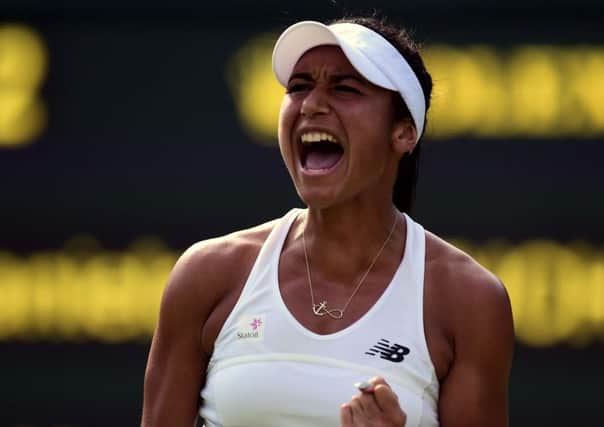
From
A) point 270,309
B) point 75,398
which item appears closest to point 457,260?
point 270,309

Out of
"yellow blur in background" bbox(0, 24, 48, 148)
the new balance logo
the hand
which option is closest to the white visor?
the new balance logo

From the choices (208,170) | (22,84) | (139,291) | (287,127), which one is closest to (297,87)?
(287,127)

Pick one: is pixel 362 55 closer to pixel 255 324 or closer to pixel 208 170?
pixel 255 324

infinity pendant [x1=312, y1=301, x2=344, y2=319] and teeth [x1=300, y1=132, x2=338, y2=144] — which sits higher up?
teeth [x1=300, y1=132, x2=338, y2=144]

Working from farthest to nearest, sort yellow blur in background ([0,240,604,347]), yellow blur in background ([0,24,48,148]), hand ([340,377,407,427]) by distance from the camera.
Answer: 1. yellow blur in background ([0,24,48,148])
2. yellow blur in background ([0,240,604,347])
3. hand ([340,377,407,427])

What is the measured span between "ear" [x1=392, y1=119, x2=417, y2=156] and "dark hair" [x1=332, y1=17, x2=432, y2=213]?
0.02m

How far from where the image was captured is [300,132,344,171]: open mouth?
3.02 metres

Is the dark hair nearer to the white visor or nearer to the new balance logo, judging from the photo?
the white visor

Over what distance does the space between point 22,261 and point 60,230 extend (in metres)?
0.15

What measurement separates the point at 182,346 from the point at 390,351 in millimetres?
405

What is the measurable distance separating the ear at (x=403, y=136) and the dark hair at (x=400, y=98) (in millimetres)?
16

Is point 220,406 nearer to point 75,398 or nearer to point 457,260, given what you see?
point 457,260

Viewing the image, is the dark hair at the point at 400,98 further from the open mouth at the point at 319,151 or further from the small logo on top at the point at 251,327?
the small logo on top at the point at 251,327

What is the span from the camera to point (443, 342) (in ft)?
9.73
